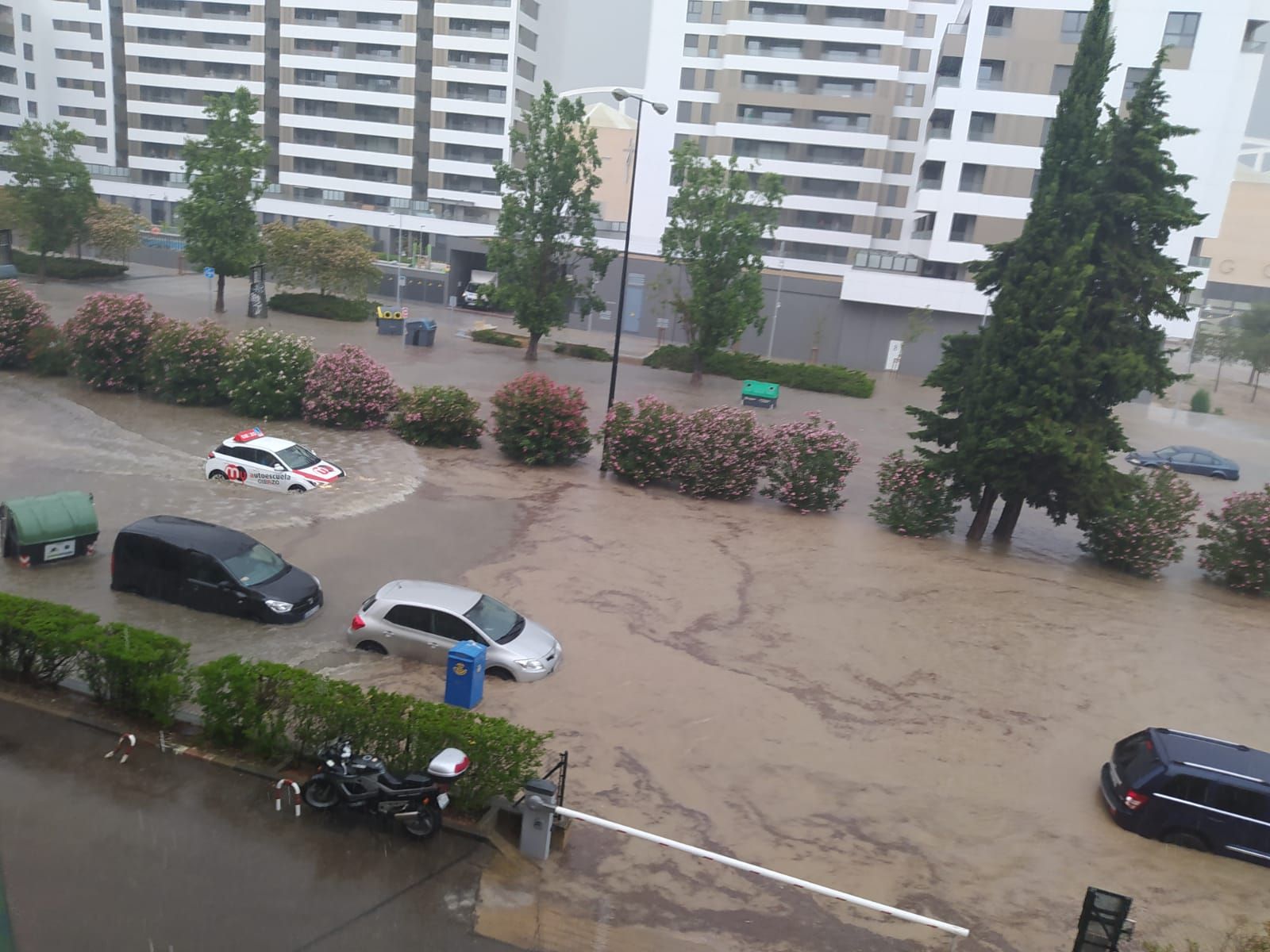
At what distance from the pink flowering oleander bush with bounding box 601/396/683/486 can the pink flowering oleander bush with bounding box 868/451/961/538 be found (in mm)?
5001

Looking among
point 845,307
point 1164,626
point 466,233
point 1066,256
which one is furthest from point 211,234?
point 1164,626

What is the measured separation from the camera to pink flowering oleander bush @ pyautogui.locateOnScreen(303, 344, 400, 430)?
80.8ft

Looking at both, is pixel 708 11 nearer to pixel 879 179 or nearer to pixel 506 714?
pixel 879 179

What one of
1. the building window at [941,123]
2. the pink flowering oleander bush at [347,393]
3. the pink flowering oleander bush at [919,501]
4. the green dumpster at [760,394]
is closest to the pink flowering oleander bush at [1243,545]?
the pink flowering oleander bush at [919,501]

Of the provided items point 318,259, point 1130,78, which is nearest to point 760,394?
point 318,259

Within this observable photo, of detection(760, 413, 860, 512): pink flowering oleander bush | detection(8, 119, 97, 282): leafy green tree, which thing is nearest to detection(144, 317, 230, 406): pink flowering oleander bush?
detection(760, 413, 860, 512): pink flowering oleander bush

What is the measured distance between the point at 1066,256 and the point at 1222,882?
40.6 ft

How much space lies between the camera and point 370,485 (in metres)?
Result: 20.3

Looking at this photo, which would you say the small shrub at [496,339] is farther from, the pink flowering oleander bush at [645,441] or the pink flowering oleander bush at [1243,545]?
the pink flowering oleander bush at [1243,545]

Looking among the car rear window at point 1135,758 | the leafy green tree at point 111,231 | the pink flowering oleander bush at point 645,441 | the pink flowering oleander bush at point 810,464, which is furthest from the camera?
the leafy green tree at point 111,231

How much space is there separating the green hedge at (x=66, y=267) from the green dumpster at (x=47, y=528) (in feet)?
132

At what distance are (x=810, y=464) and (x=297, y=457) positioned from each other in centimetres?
1128

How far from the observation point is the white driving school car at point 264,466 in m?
19.5

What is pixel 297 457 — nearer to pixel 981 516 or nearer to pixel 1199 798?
pixel 981 516
